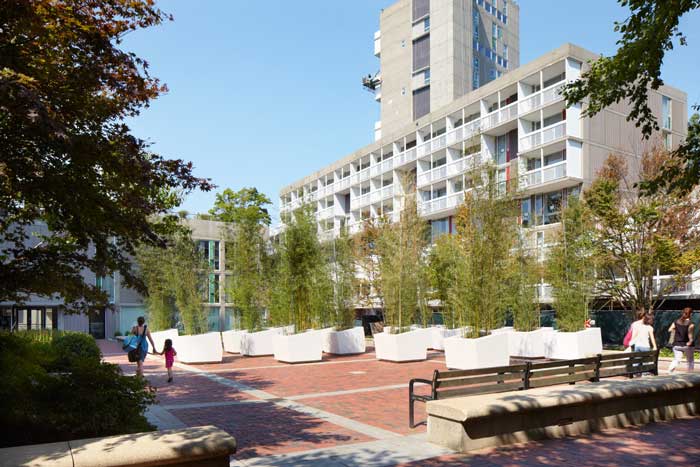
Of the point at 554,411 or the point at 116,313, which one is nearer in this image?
the point at 554,411

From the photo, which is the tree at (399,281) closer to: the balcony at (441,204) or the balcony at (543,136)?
the balcony at (543,136)

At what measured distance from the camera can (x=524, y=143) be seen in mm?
35969

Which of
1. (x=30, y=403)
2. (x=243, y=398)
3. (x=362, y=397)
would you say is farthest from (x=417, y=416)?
(x=30, y=403)

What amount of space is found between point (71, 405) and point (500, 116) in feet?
114

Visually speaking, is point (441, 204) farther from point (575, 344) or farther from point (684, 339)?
point (684, 339)

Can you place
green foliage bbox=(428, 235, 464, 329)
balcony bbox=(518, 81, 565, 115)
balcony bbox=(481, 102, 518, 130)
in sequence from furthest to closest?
balcony bbox=(481, 102, 518, 130) → balcony bbox=(518, 81, 565, 115) → green foliage bbox=(428, 235, 464, 329)

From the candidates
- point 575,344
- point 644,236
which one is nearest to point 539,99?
point 644,236

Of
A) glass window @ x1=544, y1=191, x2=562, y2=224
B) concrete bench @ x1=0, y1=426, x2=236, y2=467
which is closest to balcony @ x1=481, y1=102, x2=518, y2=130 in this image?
glass window @ x1=544, y1=191, x2=562, y2=224

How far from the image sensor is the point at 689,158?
10.2 meters

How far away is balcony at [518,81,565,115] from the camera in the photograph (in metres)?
33.9

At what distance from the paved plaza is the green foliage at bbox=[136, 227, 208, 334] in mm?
5737

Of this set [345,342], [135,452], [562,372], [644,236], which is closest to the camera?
[135,452]

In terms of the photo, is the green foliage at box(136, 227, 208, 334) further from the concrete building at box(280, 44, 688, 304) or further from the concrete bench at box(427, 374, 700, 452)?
the concrete bench at box(427, 374, 700, 452)

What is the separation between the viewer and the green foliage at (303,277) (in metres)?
22.7
